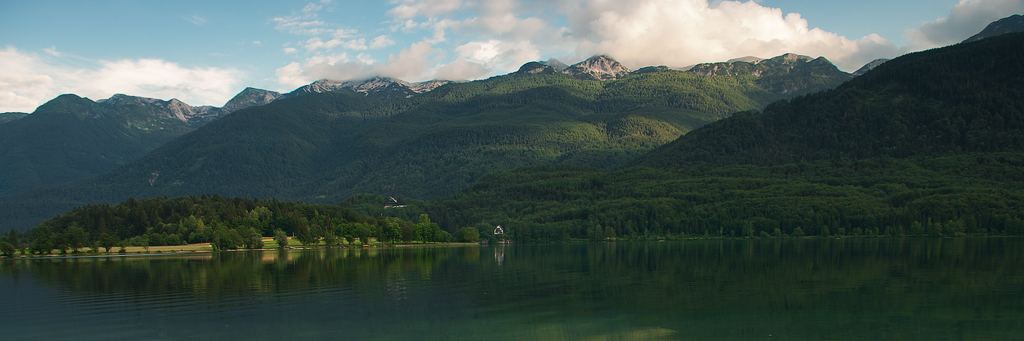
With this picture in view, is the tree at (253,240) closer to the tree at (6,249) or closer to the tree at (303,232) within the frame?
the tree at (303,232)

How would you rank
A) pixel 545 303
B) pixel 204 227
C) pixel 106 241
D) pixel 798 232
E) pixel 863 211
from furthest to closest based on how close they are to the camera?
1. pixel 798 232
2. pixel 863 211
3. pixel 204 227
4. pixel 106 241
5. pixel 545 303

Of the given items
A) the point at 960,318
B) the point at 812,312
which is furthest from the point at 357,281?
the point at 960,318

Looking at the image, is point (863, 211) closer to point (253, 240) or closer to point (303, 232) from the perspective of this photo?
point (303, 232)

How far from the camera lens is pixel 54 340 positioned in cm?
3747

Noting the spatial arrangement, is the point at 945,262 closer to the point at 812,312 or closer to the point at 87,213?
the point at 812,312

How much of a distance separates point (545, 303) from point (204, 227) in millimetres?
127879

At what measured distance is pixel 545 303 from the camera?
162 ft

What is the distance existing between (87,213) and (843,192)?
641ft

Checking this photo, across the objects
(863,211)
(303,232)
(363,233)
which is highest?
(863,211)

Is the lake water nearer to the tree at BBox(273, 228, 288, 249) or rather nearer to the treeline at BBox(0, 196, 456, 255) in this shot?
the treeline at BBox(0, 196, 456, 255)

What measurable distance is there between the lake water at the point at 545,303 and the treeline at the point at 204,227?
67.0m

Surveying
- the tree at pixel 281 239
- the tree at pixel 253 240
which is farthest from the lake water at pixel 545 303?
the tree at pixel 281 239

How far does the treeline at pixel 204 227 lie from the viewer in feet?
466

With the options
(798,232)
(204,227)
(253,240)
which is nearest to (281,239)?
(253,240)
